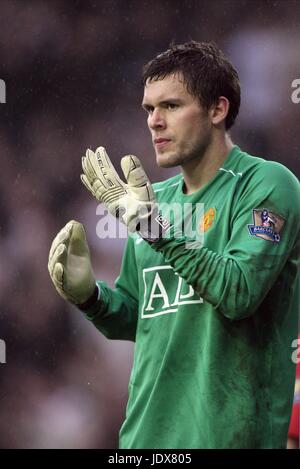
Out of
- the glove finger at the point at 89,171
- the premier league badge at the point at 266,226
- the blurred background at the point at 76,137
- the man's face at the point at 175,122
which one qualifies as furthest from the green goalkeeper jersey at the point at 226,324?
the blurred background at the point at 76,137

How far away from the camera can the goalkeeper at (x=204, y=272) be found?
8.69ft

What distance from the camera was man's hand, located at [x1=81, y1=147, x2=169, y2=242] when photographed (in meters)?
2.73

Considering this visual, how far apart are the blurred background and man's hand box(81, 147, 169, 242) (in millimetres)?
2654

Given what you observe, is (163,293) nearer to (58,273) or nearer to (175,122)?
(58,273)

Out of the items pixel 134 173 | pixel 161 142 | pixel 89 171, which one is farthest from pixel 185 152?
pixel 89 171

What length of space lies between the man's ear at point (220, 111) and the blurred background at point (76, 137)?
2.46 m

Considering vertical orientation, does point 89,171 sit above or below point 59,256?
above

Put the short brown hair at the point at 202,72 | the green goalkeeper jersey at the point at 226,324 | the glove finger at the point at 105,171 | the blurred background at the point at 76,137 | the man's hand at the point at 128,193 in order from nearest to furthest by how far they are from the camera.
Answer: the green goalkeeper jersey at the point at 226,324
the man's hand at the point at 128,193
the glove finger at the point at 105,171
the short brown hair at the point at 202,72
the blurred background at the point at 76,137

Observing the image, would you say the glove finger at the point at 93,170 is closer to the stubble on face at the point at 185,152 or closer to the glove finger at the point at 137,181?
the glove finger at the point at 137,181

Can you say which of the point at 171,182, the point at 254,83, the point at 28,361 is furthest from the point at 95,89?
the point at 171,182

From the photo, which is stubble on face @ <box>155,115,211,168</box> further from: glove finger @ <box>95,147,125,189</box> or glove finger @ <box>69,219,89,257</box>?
glove finger @ <box>69,219,89,257</box>

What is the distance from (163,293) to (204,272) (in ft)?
1.17

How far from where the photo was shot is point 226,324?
2.70m

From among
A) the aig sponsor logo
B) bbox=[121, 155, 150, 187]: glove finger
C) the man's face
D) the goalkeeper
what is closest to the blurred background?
the goalkeeper
